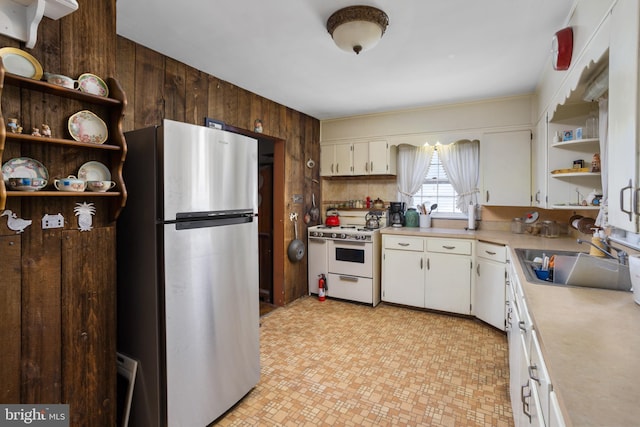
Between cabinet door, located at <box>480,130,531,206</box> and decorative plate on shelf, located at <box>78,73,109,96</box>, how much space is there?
3544 mm

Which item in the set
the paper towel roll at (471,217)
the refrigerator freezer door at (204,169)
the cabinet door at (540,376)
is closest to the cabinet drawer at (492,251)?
the paper towel roll at (471,217)

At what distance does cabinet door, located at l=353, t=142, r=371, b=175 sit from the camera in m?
4.16

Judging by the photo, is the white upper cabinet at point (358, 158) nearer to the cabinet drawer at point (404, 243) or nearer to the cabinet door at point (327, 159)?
the cabinet door at point (327, 159)

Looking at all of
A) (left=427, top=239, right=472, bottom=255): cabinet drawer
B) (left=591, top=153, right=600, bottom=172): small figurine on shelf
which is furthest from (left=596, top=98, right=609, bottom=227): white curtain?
(left=427, top=239, right=472, bottom=255): cabinet drawer

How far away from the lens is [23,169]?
127cm

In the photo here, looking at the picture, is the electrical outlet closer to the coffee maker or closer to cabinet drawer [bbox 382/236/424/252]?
cabinet drawer [bbox 382/236/424/252]

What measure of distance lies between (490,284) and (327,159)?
A: 8.38 feet

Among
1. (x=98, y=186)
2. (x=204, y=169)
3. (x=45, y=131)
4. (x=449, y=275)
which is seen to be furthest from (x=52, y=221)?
(x=449, y=275)

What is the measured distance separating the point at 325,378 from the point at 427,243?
1.91m

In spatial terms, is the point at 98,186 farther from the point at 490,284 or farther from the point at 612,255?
the point at 490,284

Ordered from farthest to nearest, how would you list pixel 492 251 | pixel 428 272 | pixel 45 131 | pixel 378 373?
pixel 428 272
pixel 492 251
pixel 378 373
pixel 45 131

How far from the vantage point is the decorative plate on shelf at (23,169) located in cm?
122

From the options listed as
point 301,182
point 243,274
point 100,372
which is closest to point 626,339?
point 243,274

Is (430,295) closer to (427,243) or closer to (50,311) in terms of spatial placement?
(427,243)
